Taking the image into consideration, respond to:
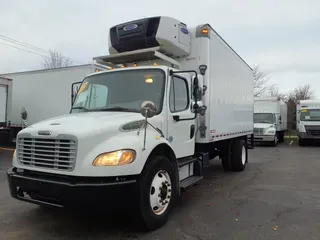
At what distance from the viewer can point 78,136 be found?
3.87 meters

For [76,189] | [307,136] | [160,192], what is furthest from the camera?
[307,136]

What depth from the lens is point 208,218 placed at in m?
5.02

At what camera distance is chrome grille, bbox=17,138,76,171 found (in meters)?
3.91

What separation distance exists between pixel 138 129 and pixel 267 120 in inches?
676

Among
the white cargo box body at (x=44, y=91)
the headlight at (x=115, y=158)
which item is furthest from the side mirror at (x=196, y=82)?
the white cargo box body at (x=44, y=91)

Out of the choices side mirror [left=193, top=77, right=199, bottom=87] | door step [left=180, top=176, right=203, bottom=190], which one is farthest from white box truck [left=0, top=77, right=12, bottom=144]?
side mirror [left=193, top=77, right=199, bottom=87]

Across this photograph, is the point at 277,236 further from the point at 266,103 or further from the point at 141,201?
the point at 266,103

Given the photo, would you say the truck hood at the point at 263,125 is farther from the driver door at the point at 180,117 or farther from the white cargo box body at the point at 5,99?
the driver door at the point at 180,117

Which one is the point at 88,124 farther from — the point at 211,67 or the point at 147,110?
the point at 211,67

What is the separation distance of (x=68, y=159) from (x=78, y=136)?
33cm

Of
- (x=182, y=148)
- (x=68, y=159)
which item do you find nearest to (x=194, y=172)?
(x=182, y=148)

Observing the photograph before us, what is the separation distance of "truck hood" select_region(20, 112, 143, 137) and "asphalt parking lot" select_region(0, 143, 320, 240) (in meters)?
1.42

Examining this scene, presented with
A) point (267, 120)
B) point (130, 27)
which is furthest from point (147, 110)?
point (267, 120)

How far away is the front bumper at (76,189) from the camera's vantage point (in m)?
3.79
